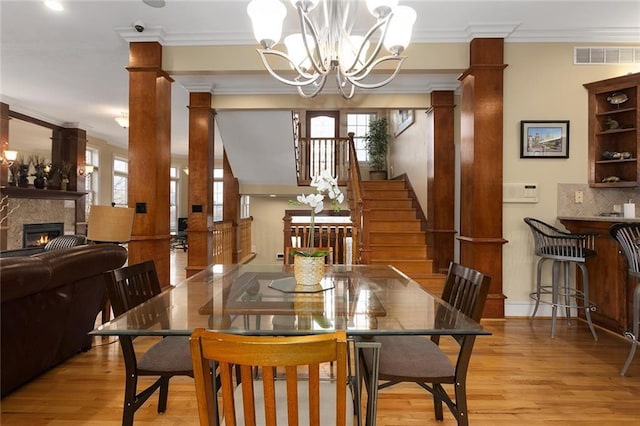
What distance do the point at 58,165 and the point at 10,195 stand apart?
142 cm

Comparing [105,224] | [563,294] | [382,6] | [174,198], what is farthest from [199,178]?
[174,198]

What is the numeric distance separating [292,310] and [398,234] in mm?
4390

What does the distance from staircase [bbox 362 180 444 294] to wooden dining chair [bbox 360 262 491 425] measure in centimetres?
270

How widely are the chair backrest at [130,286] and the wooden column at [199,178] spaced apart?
11.1 feet

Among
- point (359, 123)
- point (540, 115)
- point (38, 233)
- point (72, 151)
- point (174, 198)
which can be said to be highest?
point (359, 123)

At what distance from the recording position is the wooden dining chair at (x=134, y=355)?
1.68m

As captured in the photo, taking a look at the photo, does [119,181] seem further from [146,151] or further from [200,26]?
[200,26]

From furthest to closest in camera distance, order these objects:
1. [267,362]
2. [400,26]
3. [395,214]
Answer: [395,214], [400,26], [267,362]

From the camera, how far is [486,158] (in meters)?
3.70

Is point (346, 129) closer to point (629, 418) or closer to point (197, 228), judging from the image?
point (197, 228)

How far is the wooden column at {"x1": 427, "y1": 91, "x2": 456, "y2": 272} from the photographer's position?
17.1 feet

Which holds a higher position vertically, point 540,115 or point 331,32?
point 331,32

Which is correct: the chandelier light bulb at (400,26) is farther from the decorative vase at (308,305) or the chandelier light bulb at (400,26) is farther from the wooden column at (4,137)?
the wooden column at (4,137)

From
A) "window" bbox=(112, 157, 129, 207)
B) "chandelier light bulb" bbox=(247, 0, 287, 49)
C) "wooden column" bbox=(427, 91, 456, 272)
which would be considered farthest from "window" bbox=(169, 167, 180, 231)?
"chandelier light bulb" bbox=(247, 0, 287, 49)
